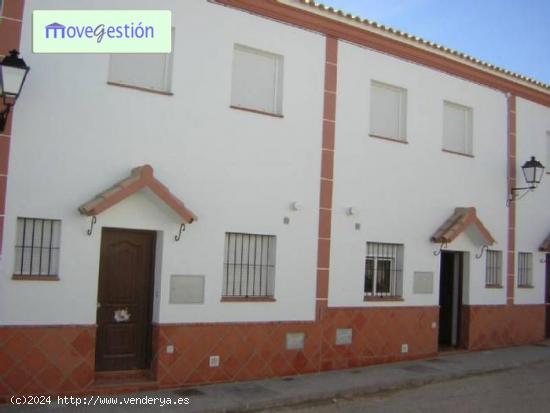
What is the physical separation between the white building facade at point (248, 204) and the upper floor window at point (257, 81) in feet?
0.10

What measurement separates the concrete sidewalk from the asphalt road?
0.60 ft

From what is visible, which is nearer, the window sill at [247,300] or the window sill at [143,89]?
the window sill at [143,89]

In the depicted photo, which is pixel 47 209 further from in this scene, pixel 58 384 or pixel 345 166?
pixel 345 166

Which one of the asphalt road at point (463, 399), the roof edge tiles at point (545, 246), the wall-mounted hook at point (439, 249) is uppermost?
the roof edge tiles at point (545, 246)

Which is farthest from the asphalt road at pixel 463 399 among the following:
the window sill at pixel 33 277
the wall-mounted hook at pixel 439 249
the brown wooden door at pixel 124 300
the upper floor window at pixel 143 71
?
the upper floor window at pixel 143 71

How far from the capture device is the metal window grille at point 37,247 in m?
8.25

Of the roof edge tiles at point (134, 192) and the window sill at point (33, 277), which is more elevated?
the roof edge tiles at point (134, 192)

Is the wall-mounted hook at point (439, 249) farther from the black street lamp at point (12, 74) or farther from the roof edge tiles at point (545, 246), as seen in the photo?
the black street lamp at point (12, 74)

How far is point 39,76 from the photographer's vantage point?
27.3 feet

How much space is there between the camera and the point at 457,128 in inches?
520

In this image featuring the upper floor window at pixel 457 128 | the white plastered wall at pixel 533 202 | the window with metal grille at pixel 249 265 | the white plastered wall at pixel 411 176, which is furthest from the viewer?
the white plastered wall at pixel 533 202

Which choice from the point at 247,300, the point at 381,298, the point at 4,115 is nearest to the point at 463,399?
the point at 381,298

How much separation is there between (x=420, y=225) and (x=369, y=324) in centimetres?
228

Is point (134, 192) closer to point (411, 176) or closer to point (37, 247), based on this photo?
point (37, 247)
